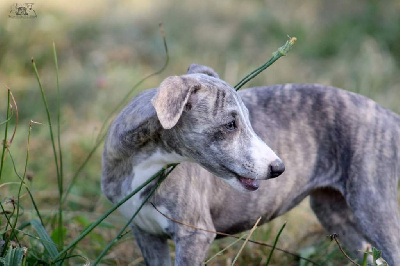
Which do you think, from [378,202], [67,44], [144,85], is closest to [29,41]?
[67,44]

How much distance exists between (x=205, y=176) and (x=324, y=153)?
2.19ft

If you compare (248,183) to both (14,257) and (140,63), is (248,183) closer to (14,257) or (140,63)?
(14,257)

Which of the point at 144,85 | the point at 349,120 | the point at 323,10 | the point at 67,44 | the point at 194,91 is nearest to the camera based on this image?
the point at 194,91

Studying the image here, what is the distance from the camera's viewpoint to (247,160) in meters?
2.80

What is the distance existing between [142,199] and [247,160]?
24.9 inches

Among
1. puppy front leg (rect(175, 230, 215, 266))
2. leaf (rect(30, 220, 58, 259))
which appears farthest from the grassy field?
puppy front leg (rect(175, 230, 215, 266))

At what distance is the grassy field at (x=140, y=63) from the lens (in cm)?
446

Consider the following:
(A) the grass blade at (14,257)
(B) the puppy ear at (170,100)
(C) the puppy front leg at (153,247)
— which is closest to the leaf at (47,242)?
(A) the grass blade at (14,257)

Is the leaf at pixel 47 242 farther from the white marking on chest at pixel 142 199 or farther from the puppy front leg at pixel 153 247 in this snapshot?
the puppy front leg at pixel 153 247

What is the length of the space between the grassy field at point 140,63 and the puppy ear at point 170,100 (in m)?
1.28

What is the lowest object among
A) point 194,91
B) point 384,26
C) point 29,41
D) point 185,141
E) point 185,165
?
point 384,26

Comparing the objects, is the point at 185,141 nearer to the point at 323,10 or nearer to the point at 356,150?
the point at 356,150

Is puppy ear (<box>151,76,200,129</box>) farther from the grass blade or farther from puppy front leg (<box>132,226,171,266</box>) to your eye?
puppy front leg (<box>132,226,171,266</box>)

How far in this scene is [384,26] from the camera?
8.51m
